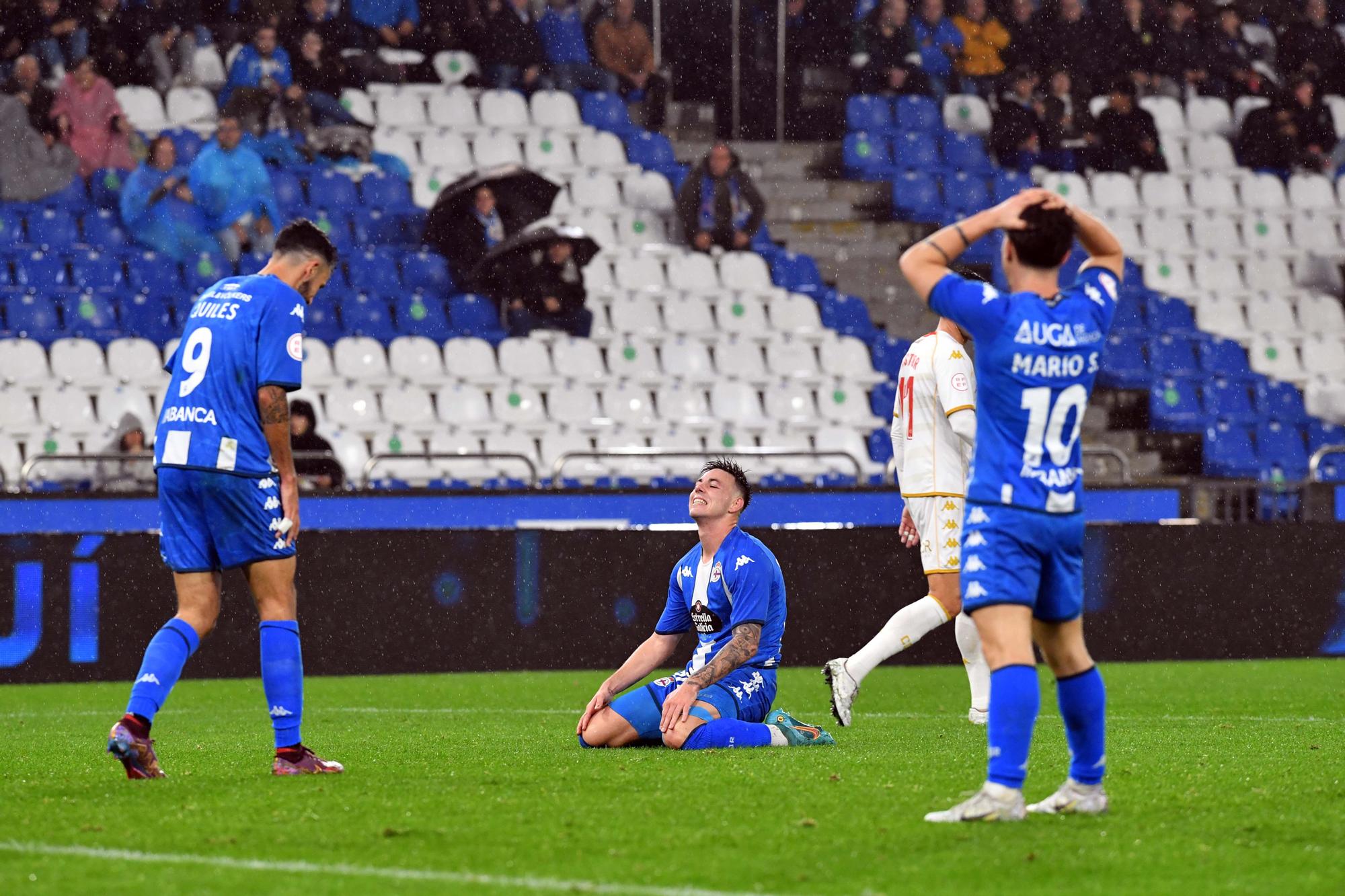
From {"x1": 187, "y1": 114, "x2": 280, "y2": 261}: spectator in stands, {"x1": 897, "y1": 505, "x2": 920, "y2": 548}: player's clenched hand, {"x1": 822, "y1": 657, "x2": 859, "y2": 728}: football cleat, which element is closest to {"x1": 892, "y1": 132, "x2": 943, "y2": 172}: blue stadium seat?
{"x1": 187, "y1": 114, "x2": 280, "y2": 261}: spectator in stands

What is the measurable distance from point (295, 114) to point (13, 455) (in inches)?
211

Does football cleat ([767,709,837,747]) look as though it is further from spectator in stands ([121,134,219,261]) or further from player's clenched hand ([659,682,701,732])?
spectator in stands ([121,134,219,261])

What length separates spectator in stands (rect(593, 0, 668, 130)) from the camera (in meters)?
21.8

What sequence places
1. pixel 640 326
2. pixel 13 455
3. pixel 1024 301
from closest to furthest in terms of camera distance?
pixel 1024 301, pixel 13 455, pixel 640 326

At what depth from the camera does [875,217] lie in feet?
71.4

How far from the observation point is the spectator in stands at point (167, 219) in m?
18.7

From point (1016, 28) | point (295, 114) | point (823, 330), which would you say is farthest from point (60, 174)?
point (1016, 28)

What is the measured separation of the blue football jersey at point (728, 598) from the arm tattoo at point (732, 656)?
0.14 ft

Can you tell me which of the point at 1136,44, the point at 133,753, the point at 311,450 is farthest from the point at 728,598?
the point at 1136,44

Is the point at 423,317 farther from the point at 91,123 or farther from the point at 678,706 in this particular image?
the point at 678,706

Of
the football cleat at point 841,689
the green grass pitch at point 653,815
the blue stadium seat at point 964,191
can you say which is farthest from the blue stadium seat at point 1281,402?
the football cleat at point 841,689

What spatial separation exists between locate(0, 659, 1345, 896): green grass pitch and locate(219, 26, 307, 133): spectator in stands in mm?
11906

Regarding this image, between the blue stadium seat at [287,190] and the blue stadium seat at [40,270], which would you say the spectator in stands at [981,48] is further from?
the blue stadium seat at [40,270]

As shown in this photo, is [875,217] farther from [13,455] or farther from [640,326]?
[13,455]
